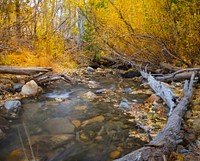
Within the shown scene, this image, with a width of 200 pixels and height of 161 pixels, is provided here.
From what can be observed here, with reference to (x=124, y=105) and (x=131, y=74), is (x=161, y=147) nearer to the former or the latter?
(x=124, y=105)

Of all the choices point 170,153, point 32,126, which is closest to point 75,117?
point 32,126

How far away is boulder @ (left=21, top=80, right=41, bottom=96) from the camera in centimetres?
648

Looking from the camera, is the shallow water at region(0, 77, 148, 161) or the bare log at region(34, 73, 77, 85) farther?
the bare log at region(34, 73, 77, 85)

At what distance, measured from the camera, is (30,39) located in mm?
8477

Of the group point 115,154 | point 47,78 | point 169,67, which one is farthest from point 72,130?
point 169,67

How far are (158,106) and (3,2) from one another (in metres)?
5.16

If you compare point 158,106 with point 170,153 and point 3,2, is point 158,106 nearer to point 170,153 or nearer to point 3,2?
point 170,153

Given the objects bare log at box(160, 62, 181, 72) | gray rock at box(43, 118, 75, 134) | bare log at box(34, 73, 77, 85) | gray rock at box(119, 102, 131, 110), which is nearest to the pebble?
gray rock at box(43, 118, 75, 134)

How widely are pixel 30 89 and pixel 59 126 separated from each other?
7.78ft

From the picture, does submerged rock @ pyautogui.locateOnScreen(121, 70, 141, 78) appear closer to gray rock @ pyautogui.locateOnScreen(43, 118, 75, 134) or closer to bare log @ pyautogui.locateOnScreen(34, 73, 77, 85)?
bare log @ pyautogui.locateOnScreen(34, 73, 77, 85)

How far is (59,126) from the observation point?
4559 millimetres

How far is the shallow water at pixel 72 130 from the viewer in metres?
3.53

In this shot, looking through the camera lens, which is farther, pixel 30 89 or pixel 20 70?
pixel 20 70

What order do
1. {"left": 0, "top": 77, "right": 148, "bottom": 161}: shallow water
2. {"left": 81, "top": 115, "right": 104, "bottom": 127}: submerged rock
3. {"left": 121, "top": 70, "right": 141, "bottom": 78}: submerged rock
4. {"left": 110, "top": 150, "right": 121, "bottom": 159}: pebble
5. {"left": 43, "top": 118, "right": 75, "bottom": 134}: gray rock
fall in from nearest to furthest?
1. {"left": 110, "top": 150, "right": 121, "bottom": 159}: pebble
2. {"left": 0, "top": 77, "right": 148, "bottom": 161}: shallow water
3. {"left": 43, "top": 118, "right": 75, "bottom": 134}: gray rock
4. {"left": 81, "top": 115, "right": 104, "bottom": 127}: submerged rock
5. {"left": 121, "top": 70, "right": 141, "bottom": 78}: submerged rock
